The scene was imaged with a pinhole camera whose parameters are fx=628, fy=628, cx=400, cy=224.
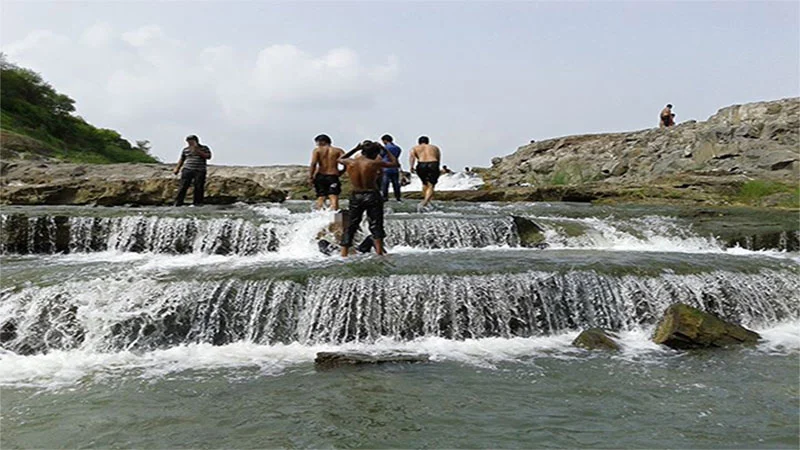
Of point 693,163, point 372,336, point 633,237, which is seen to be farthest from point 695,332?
point 693,163

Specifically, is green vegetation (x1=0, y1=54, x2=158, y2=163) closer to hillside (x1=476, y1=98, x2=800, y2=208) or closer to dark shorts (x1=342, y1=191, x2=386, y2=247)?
hillside (x1=476, y1=98, x2=800, y2=208)

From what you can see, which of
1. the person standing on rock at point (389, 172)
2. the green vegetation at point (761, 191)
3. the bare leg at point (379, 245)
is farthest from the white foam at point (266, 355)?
the green vegetation at point (761, 191)

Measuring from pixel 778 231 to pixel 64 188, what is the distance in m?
15.7

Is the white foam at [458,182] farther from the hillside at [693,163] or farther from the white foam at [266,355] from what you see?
the white foam at [266,355]

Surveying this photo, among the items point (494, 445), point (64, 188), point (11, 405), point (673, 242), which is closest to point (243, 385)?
point (11, 405)

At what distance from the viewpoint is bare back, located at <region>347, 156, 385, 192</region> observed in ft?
29.8

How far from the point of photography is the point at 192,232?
11102 mm

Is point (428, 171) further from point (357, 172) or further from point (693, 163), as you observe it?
point (693, 163)

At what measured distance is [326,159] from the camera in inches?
462

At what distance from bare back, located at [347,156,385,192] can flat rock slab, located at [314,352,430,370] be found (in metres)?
3.50

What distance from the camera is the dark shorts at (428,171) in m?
14.0

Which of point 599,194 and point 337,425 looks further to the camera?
point 599,194

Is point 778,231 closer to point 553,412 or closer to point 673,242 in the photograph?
point 673,242

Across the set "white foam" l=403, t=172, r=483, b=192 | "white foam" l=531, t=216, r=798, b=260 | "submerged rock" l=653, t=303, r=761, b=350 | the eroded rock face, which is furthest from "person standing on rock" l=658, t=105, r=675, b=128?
"submerged rock" l=653, t=303, r=761, b=350
